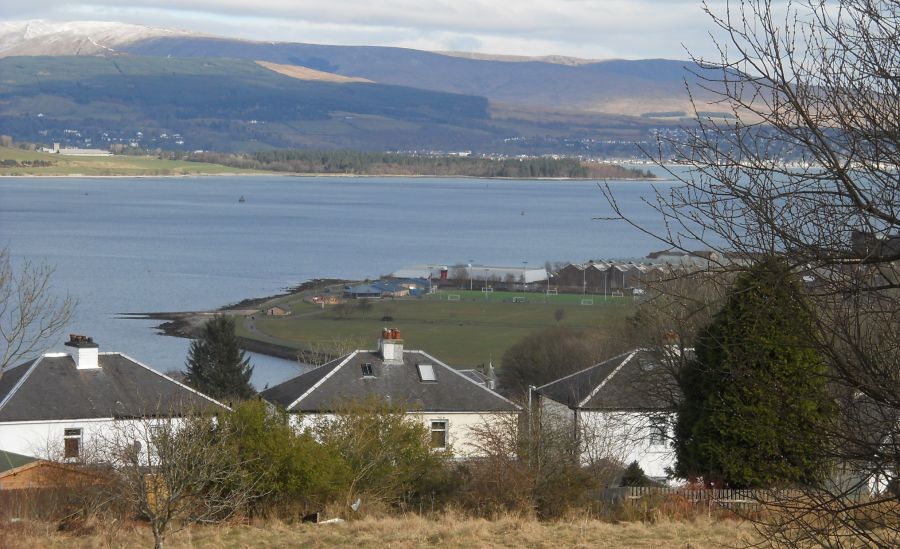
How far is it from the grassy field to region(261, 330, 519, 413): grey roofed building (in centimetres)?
1769

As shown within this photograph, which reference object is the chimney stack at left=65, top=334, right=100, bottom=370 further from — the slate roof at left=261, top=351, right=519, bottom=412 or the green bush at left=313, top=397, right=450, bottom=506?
the green bush at left=313, top=397, right=450, bottom=506

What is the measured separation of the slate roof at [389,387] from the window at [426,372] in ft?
0.28

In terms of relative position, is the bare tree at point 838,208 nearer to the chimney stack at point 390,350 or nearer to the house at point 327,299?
the chimney stack at point 390,350

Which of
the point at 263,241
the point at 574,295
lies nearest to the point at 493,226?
the point at 263,241

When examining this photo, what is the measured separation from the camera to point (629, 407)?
966 inches

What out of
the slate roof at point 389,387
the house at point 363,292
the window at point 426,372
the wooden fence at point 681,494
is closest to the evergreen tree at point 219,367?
the slate roof at point 389,387

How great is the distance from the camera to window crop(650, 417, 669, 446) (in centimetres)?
2288

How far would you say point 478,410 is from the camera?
2441 centimetres

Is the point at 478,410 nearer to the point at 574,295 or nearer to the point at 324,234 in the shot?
the point at 574,295

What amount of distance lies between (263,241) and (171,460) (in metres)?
109

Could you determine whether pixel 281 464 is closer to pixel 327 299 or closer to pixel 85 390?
pixel 85 390

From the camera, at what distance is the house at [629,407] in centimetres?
2322

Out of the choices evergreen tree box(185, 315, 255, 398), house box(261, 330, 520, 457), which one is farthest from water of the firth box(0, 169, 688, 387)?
house box(261, 330, 520, 457)

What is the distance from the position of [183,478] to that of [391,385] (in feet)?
36.1
